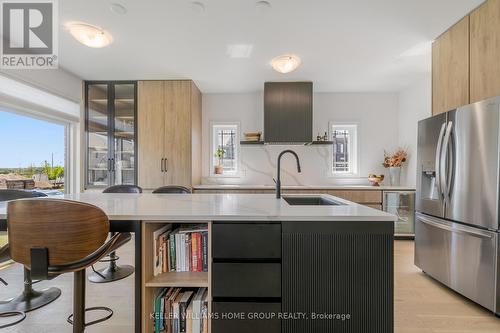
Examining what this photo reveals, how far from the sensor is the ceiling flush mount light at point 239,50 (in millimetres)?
2795

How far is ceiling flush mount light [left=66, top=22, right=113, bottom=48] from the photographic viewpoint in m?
2.15

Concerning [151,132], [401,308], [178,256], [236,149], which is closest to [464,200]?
[401,308]

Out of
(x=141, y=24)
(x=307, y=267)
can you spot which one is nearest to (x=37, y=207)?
(x=307, y=267)

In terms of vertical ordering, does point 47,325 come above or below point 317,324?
below

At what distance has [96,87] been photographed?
397cm

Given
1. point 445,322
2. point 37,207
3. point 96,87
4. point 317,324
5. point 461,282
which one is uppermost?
point 96,87

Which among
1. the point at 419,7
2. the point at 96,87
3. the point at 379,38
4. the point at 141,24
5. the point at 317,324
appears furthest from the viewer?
the point at 96,87

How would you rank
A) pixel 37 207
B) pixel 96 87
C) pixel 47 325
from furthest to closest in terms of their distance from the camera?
pixel 96 87 → pixel 47 325 → pixel 37 207

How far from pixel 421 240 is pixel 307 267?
198 cm

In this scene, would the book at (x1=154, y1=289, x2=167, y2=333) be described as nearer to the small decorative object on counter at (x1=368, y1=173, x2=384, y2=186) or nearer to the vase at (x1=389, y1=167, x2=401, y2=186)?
the small decorative object on counter at (x1=368, y1=173, x2=384, y2=186)

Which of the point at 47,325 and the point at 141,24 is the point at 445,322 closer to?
the point at 47,325

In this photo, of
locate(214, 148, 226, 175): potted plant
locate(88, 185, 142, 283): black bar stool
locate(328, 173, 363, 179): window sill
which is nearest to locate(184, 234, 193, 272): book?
locate(88, 185, 142, 283): black bar stool

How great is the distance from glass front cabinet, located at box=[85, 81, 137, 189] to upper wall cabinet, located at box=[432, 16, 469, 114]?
396 centimetres

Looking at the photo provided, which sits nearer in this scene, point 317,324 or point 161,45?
point 317,324
